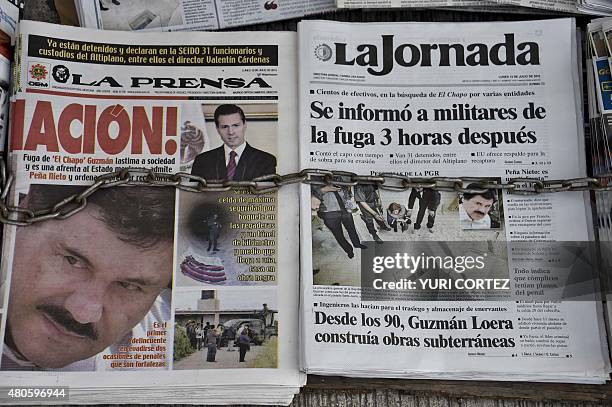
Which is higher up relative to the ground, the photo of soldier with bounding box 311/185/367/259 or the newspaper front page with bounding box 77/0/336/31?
the newspaper front page with bounding box 77/0/336/31

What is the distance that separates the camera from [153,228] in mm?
649

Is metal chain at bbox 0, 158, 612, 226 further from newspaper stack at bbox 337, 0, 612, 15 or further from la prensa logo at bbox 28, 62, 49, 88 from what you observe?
newspaper stack at bbox 337, 0, 612, 15

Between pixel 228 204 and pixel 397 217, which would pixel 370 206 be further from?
pixel 228 204

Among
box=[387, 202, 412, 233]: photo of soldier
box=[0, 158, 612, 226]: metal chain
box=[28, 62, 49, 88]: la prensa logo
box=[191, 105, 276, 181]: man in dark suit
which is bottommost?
box=[387, 202, 412, 233]: photo of soldier

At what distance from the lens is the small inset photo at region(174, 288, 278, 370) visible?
0.61m

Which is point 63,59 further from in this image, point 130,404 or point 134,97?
point 130,404

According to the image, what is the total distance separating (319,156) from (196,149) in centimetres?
15

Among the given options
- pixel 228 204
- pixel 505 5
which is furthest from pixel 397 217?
pixel 505 5

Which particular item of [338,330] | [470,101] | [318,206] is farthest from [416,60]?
[338,330]

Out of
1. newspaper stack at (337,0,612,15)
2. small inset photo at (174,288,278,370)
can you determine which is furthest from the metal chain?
newspaper stack at (337,0,612,15)

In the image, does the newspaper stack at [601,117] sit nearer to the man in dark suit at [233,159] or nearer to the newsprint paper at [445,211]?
the newsprint paper at [445,211]

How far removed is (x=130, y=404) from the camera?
62 cm

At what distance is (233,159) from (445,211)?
26 cm

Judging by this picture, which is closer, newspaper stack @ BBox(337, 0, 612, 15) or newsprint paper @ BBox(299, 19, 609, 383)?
newsprint paper @ BBox(299, 19, 609, 383)
